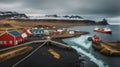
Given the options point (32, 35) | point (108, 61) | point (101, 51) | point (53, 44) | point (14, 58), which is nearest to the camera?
point (14, 58)

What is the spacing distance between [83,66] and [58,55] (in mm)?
12313

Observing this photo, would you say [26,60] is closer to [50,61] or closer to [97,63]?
[50,61]

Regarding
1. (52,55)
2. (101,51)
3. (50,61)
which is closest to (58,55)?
(52,55)

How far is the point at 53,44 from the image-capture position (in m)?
87.0

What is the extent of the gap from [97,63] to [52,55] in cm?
1350

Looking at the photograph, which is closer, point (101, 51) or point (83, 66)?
point (83, 66)

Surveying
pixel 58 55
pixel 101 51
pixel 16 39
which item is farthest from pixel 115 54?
pixel 16 39

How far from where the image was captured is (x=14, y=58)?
60.6 meters

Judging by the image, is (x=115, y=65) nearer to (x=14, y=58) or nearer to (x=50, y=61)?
(x=50, y=61)

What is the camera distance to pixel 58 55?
67.0 metres

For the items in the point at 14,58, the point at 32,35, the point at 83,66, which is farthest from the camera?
the point at 32,35

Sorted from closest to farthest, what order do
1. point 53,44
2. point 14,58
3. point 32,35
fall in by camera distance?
point 14,58
point 53,44
point 32,35

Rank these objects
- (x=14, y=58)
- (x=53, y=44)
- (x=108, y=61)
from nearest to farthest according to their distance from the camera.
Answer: (x=14, y=58), (x=108, y=61), (x=53, y=44)

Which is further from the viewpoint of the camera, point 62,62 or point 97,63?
point 97,63
